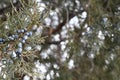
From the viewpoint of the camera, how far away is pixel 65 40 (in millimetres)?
3035

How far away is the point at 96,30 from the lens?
2361 millimetres

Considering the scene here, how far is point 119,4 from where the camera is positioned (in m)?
2.61

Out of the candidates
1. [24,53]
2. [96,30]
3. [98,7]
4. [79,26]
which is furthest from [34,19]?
[79,26]

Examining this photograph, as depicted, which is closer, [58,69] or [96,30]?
[96,30]

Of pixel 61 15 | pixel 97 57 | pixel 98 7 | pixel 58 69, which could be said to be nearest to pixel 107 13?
pixel 98 7

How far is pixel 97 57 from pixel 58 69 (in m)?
0.38

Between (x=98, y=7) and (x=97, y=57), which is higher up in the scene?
(x=98, y=7)

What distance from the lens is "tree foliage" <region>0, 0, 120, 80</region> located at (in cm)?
149

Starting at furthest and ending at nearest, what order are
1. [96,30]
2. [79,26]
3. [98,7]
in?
1. [79,26]
2. [98,7]
3. [96,30]

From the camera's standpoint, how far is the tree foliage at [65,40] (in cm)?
149

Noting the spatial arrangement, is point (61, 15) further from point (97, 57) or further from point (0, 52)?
point (0, 52)

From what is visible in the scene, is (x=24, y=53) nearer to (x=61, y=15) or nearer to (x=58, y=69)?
(x=58, y=69)

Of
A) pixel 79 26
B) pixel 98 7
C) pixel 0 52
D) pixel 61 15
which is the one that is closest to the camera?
pixel 0 52

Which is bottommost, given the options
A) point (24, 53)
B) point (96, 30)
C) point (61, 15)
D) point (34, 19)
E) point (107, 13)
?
point (24, 53)
